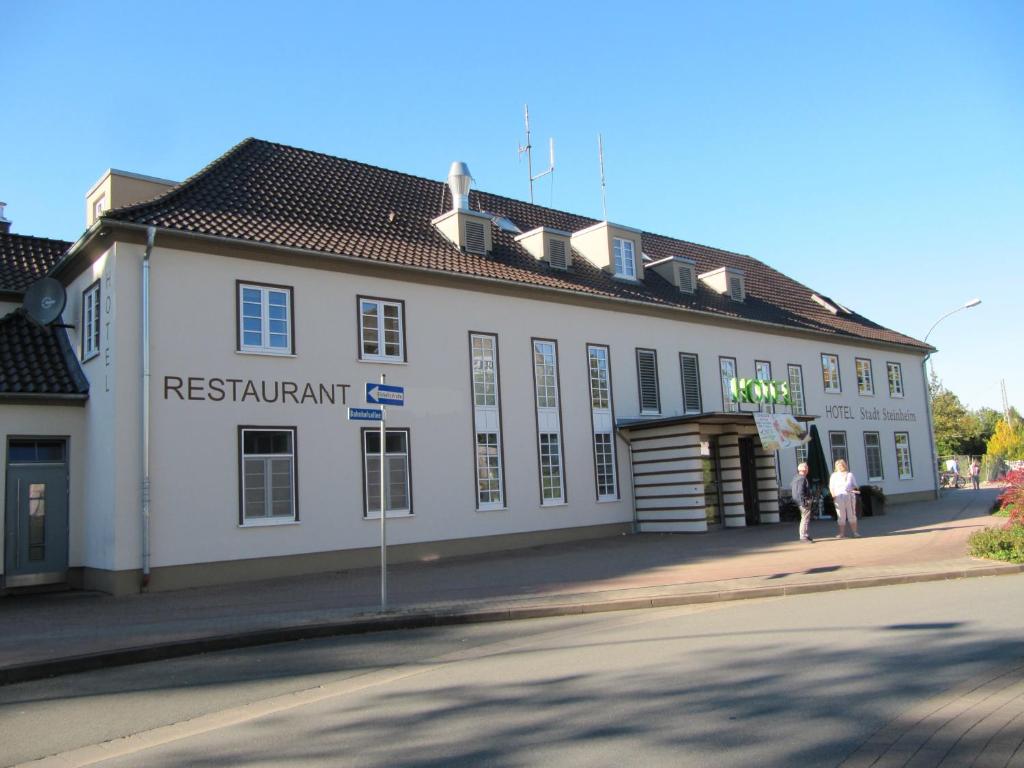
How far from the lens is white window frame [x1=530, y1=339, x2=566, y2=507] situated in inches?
851

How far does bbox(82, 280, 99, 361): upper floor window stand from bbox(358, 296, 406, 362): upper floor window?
203 inches

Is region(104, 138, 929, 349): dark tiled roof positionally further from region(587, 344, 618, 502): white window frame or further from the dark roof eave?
region(587, 344, 618, 502): white window frame

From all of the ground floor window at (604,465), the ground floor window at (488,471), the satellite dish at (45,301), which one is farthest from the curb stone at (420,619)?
the satellite dish at (45,301)

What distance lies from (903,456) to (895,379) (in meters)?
3.14

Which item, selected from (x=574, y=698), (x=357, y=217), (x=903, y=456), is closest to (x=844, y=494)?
(x=357, y=217)

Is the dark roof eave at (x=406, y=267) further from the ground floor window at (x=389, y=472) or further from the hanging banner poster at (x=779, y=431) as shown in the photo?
the hanging banner poster at (x=779, y=431)

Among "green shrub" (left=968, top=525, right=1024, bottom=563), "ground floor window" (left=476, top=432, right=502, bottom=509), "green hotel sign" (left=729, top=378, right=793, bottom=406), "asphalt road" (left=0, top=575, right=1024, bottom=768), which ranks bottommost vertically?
"asphalt road" (left=0, top=575, right=1024, bottom=768)

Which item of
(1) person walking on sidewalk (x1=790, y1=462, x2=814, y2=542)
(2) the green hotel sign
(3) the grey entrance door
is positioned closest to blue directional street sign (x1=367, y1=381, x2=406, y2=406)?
(3) the grey entrance door

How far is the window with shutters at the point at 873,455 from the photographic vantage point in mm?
32625

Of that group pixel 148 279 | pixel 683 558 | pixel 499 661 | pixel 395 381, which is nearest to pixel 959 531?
pixel 683 558

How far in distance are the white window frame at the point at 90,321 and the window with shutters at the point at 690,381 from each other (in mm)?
15760

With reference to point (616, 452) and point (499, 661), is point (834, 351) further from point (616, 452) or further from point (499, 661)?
point (499, 661)

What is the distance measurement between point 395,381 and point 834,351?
19580mm

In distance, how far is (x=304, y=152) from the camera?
22.6 metres
